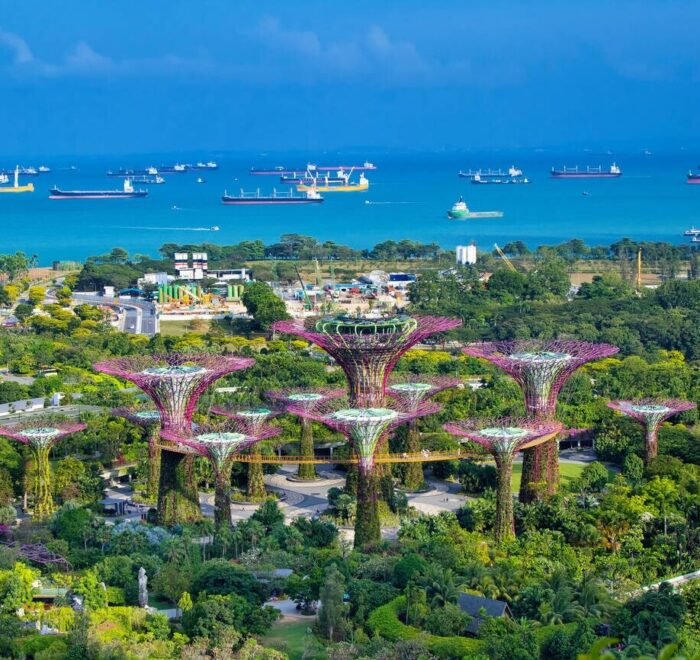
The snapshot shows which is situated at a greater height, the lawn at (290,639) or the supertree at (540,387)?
the supertree at (540,387)

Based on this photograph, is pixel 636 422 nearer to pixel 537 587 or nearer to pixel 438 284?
pixel 537 587

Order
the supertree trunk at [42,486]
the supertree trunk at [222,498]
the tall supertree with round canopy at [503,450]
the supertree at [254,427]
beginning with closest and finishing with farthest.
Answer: the tall supertree with round canopy at [503,450]
the supertree trunk at [222,498]
the supertree trunk at [42,486]
the supertree at [254,427]

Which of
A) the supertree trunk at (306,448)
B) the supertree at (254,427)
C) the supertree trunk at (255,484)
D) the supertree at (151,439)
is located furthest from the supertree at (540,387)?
the supertree at (151,439)

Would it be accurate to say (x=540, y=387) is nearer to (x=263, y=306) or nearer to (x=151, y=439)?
(x=151, y=439)

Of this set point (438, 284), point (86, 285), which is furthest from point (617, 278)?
point (86, 285)

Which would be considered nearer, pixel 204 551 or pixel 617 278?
pixel 204 551

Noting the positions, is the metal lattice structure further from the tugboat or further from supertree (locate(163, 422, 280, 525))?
the tugboat

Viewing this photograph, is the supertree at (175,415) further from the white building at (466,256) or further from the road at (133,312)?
the white building at (466,256)
